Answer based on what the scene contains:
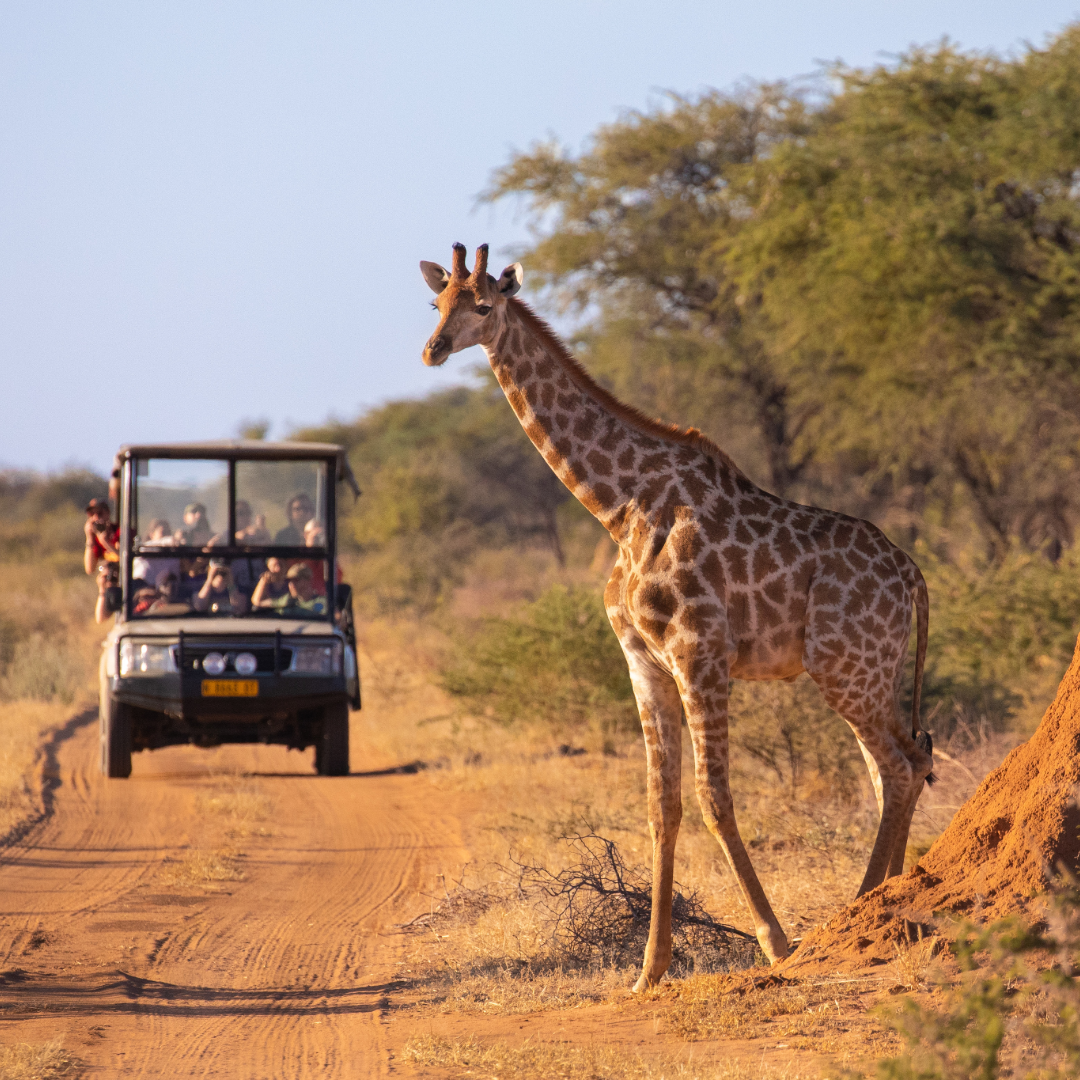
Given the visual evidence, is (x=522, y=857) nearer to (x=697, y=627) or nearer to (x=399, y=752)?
(x=697, y=627)

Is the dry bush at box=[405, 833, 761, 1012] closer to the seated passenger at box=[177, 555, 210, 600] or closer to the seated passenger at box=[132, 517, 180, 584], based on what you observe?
the seated passenger at box=[177, 555, 210, 600]

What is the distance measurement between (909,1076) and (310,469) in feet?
28.1

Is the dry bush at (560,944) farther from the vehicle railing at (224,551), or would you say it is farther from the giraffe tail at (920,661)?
the vehicle railing at (224,551)

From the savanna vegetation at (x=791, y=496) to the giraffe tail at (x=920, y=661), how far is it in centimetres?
119

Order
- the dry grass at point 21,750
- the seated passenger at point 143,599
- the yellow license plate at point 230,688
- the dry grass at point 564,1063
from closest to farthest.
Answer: the dry grass at point 564,1063, the dry grass at point 21,750, the yellow license plate at point 230,688, the seated passenger at point 143,599

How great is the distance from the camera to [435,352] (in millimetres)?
5504

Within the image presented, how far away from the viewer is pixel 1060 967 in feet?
14.6

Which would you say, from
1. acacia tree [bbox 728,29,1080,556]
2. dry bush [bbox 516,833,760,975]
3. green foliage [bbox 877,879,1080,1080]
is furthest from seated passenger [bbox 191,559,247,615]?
acacia tree [bbox 728,29,1080,556]

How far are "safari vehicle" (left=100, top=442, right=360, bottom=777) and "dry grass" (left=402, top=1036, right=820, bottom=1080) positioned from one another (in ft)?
18.7

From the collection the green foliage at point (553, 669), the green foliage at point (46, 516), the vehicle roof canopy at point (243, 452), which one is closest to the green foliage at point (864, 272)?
the green foliage at point (553, 669)

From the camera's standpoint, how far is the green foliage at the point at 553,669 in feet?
40.8

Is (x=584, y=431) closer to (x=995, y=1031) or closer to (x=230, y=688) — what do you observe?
(x=995, y=1031)

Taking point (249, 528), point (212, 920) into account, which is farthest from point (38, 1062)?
point (249, 528)

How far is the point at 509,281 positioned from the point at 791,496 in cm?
1814
